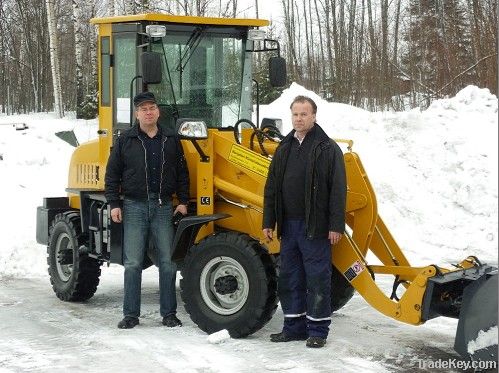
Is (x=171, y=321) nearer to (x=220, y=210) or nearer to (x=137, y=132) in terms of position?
(x=220, y=210)

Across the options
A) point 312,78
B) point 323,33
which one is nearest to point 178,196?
point 312,78

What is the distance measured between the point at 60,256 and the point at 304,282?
3.11 metres

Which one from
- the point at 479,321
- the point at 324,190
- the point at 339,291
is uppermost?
the point at 324,190

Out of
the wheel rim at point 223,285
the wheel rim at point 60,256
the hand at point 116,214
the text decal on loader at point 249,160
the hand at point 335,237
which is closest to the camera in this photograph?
the hand at point 335,237

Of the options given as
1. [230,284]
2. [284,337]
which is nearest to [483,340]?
[284,337]

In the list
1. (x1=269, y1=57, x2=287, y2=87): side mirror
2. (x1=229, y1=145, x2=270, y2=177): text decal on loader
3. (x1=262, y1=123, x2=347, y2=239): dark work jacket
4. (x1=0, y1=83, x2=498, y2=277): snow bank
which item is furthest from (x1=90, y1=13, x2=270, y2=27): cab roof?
(x1=0, y1=83, x2=498, y2=277): snow bank

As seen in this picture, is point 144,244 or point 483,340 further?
point 144,244

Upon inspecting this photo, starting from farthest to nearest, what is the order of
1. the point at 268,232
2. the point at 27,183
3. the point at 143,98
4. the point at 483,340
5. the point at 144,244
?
the point at 27,183 → the point at 144,244 → the point at 143,98 → the point at 268,232 → the point at 483,340

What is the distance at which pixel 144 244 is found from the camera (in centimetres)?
698

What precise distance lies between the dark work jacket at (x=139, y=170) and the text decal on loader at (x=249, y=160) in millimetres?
484

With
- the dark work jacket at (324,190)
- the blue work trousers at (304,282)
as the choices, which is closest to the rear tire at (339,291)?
the blue work trousers at (304,282)

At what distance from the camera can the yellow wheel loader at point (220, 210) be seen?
5.83 m

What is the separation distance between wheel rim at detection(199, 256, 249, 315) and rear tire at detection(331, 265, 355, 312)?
97 cm

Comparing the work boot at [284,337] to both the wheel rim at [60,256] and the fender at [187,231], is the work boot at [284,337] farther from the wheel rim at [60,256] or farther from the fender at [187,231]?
the wheel rim at [60,256]
